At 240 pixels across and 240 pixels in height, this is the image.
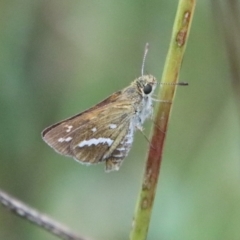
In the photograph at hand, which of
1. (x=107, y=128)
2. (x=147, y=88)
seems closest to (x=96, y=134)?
(x=107, y=128)

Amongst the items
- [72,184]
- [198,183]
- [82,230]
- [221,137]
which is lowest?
[82,230]

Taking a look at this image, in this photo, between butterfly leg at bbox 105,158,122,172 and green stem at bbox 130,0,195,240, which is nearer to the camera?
green stem at bbox 130,0,195,240

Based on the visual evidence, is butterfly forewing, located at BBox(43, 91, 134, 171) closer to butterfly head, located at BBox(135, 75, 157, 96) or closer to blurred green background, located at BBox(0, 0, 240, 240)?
butterfly head, located at BBox(135, 75, 157, 96)

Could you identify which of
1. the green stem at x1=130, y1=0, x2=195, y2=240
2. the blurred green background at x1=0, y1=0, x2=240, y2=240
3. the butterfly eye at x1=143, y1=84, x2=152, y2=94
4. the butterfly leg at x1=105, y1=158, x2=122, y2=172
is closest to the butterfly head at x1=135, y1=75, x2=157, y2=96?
the butterfly eye at x1=143, y1=84, x2=152, y2=94

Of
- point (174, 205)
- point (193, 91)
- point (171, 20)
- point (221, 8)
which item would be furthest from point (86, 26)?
point (221, 8)

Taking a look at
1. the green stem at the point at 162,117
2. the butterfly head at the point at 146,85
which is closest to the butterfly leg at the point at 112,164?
the butterfly head at the point at 146,85

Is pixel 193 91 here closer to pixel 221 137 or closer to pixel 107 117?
pixel 221 137
